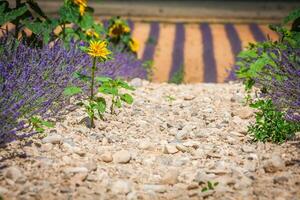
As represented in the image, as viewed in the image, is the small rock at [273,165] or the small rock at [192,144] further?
the small rock at [192,144]

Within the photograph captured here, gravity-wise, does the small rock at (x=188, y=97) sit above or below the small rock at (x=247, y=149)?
above

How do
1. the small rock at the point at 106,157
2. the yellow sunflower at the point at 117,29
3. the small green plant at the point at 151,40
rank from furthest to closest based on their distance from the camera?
the small green plant at the point at 151,40, the yellow sunflower at the point at 117,29, the small rock at the point at 106,157

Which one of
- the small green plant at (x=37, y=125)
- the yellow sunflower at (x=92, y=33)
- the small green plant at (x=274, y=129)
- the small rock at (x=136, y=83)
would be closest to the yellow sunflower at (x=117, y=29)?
the yellow sunflower at (x=92, y=33)

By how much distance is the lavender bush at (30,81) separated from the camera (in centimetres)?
250

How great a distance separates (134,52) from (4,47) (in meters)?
2.00

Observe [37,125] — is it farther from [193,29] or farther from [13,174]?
[193,29]

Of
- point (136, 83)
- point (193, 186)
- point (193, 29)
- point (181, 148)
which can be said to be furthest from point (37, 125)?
point (193, 29)

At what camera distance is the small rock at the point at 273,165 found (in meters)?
2.35

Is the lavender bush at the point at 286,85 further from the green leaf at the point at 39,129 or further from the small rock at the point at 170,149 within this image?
the green leaf at the point at 39,129

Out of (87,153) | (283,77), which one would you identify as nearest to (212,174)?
(87,153)

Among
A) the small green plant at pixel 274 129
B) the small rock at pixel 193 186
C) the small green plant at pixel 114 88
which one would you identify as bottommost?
the small rock at pixel 193 186

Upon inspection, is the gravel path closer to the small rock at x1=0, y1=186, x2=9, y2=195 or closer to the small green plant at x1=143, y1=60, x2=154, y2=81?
the small rock at x1=0, y1=186, x2=9, y2=195

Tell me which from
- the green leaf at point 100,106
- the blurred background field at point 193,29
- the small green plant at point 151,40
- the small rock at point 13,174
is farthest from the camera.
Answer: the small green plant at point 151,40

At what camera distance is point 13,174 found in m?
2.18
